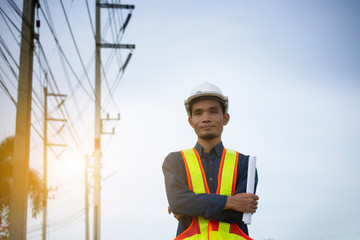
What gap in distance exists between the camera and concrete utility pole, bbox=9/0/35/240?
7.91 m

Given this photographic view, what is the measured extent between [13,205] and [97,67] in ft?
35.9

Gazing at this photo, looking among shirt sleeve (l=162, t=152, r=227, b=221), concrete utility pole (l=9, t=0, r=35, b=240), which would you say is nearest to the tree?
concrete utility pole (l=9, t=0, r=35, b=240)

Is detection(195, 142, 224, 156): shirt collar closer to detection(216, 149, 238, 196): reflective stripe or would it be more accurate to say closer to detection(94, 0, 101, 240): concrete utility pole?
detection(216, 149, 238, 196): reflective stripe

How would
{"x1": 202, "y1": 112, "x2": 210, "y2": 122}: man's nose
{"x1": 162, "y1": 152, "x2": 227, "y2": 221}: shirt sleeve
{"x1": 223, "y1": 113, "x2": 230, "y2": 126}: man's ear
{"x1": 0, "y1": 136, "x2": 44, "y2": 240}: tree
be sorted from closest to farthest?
{"x1": 162, "y1": 152, "x2": 227, "y2": 221}: shirt sleeve
{"x1": 202, "y1": 112, "x2": 210, "y2": 122}: man's nose
{"x1": 223, "y1": 113, "x2": 230, "y2": 126}: man's ear
{"x1": 0, "y1": 136, "x2": 44, "y2": 240}: tree

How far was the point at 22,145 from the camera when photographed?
823 cm

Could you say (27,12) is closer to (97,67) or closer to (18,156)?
(18,156)

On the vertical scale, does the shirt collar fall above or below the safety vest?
above

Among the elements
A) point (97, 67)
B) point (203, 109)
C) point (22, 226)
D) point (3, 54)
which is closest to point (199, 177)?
point (203, 109)

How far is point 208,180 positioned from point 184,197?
0.25 metres

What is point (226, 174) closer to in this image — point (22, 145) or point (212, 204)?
point (212, 204)

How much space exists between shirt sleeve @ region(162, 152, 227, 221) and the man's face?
30 cm

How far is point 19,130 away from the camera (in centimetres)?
823

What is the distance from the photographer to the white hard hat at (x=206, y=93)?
352 centimetres

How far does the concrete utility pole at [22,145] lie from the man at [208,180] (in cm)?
536
